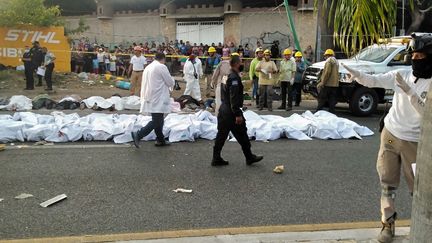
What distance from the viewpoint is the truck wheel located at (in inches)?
515

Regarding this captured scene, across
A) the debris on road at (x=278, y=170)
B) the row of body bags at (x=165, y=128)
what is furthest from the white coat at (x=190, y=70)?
the debris on road at (x=278, y=170)

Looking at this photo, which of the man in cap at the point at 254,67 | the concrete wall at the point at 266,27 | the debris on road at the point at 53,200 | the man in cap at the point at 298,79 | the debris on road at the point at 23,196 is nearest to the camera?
the debris on road at the point at 53,200

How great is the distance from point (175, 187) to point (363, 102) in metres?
8.60

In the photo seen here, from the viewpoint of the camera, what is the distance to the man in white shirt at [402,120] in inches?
159

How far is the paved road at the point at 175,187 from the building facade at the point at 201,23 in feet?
57.8

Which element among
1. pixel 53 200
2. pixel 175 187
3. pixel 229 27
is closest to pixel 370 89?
pixel 175 187

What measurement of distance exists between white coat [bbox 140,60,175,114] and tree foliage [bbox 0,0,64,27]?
13660 mm

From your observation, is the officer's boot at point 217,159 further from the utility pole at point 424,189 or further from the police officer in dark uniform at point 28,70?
the police officer in dark uniform at point 28,70

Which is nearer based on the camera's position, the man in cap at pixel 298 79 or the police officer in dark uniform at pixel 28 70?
the man in cap at pixel 298 79

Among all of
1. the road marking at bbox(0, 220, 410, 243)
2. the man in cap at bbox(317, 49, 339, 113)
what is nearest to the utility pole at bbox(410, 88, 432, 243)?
the road marking at bbox(0, 220, 410, 243)

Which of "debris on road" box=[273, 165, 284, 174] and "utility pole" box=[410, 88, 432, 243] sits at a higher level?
"utility pole" box=[410, 88, 432, 243]

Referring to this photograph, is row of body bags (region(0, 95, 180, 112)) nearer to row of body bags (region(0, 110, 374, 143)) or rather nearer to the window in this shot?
row of body bags (region(0, 110, 374, 143))

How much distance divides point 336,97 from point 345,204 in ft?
25.5

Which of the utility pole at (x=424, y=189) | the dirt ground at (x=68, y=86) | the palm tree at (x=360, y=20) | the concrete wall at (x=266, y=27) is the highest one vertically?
the concrete wall at (x=266, y=27)
